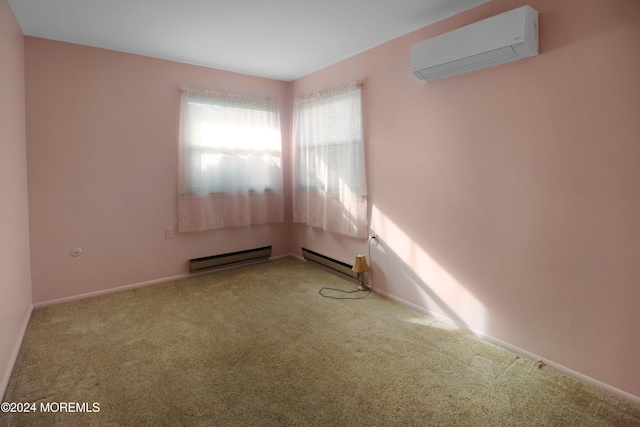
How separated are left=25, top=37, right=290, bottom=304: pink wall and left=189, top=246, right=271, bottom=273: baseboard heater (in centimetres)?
12

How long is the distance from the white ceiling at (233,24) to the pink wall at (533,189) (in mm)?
357

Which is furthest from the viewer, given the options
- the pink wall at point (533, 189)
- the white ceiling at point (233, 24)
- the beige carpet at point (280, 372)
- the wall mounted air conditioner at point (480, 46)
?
the white ceiling at point (233, 24)

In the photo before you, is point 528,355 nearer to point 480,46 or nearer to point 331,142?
point 480,46

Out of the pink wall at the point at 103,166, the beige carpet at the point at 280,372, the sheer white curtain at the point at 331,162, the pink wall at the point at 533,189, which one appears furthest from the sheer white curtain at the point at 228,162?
the pink wall at the point at 533,189

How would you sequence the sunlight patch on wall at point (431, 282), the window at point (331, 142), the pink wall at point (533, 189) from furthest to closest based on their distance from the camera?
the window at point (331, 142) < the sunlight patch on wall at point (431, 282) < the pink wall at point (533, 189)

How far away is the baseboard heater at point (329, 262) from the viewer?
12.7 feet

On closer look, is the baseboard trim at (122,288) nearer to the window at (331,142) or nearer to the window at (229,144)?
the window at (229,144)

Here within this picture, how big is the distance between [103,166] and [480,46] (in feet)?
11.2

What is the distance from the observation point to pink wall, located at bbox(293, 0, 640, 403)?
194 centimetres

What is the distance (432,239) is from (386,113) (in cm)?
123

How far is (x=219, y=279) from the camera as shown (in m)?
3.99

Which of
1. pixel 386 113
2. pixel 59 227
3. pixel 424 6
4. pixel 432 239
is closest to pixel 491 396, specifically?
pixel 432 239

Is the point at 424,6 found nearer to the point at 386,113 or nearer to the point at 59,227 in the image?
the point at 386,113

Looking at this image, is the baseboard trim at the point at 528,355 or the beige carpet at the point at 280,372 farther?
the baseboard trim at the point at 528,355
